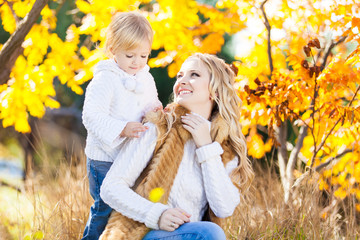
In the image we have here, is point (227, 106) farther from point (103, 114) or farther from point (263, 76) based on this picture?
point (263, 76)

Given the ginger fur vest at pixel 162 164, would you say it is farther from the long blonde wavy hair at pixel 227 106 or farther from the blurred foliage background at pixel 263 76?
the blurred foliage background at pixel 263 76

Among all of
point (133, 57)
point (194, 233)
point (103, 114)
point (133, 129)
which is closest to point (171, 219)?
point (194, 233)

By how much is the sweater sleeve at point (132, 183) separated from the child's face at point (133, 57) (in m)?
0.38

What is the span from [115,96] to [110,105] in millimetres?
56

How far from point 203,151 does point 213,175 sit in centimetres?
13

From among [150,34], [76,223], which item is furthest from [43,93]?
[150,34]

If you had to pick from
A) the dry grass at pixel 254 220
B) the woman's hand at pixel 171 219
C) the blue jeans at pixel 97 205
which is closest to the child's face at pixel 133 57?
the blue jeans at pixel 97 205

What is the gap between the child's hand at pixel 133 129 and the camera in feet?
7.42

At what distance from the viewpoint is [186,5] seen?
437 cm

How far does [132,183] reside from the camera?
2262 mm

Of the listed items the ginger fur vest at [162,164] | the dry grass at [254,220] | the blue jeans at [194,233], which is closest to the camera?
the blue jeans at [194,233]

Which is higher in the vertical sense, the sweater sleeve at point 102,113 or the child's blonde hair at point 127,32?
the child's blonde hair at point 127,32

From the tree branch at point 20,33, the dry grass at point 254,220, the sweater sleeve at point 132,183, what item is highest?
the tree branch at point 20,33

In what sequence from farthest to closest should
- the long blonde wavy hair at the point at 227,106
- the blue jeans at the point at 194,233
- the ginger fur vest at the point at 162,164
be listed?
the long blonde wavy hair at the point at 227,106 → the ginger fur vest at the point at 162,164 → the blue jeans at the point at 194,233
